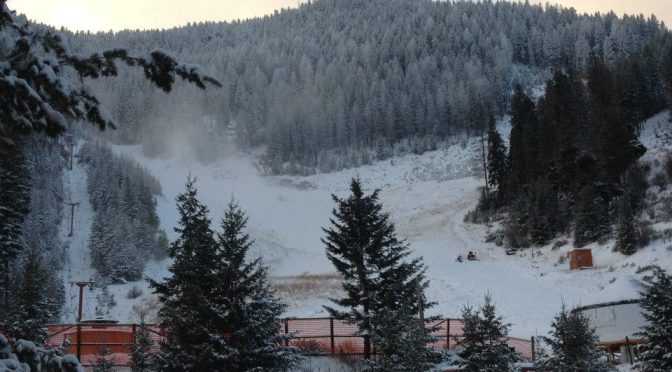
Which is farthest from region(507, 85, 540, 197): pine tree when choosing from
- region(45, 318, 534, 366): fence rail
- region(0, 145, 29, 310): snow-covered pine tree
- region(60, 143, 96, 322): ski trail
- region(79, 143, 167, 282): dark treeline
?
region(45, 318, 534, 366): fence rail

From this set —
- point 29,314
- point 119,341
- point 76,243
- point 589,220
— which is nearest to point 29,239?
point 76,243

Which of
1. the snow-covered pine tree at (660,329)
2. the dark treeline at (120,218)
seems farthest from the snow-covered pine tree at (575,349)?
the dark treeline at (120,218)

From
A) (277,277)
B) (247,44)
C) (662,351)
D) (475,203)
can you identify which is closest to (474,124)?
(475,203)

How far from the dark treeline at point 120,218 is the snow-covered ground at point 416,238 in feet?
5.01

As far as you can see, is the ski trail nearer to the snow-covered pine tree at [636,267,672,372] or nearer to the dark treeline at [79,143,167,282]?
the dark treeline at [79,143,167,282]

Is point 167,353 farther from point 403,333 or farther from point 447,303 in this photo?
point 447,303

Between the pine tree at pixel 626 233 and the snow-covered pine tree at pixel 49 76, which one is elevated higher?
the pine tree at pixel 626 233

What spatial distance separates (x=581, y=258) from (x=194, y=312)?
102 ft

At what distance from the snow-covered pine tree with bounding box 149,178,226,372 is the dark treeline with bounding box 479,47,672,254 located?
2961 cm

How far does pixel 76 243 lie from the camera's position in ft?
189

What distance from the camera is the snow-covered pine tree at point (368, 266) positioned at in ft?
60.5

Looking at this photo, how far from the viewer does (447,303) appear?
119 ft

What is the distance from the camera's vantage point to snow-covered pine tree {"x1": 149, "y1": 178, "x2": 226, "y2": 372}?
42.8 ft

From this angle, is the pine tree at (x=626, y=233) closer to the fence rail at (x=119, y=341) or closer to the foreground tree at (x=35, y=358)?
the fence rail at (x=119, y=341)
